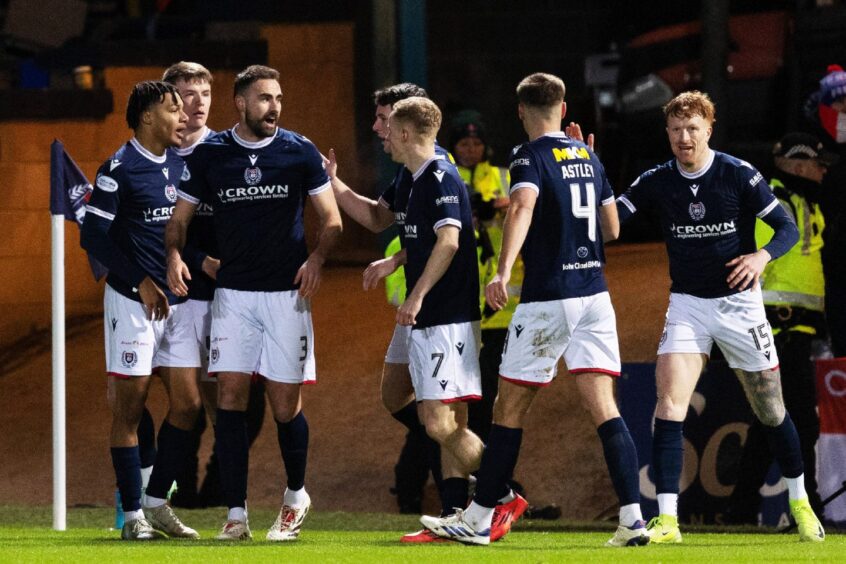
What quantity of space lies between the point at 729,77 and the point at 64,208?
9880 millimetres

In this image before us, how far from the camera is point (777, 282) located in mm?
9797

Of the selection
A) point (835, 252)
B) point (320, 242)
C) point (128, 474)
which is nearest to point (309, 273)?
point (320, 242)

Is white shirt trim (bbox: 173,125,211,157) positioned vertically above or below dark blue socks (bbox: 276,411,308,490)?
above

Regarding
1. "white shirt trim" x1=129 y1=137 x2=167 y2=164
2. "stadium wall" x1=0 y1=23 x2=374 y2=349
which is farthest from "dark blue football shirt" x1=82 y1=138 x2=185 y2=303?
"stadium wall" x1=0 y1=23 x2=374 y2=349

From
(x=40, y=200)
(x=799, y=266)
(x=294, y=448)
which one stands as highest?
(x=40, y=200)

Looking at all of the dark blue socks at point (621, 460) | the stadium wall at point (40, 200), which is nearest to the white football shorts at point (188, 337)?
the dark blue socks at point (621, 460)

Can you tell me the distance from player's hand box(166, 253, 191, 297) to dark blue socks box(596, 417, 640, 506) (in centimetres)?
199

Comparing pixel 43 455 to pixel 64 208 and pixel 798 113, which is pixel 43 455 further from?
pixel 798 113

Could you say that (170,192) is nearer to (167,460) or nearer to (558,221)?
(167,460)

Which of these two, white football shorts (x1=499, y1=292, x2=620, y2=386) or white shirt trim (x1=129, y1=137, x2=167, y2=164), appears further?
white shirt trim (x1=129, y1=137, x2=167, y2=164)

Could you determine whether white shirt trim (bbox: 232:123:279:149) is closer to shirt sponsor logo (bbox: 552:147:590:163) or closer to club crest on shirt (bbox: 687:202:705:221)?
shirt sponsor logo (bbox: 552:147:590:163)

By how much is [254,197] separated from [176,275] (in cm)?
51

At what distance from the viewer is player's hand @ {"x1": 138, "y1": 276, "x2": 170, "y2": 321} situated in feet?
27.5

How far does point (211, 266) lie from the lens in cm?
860
